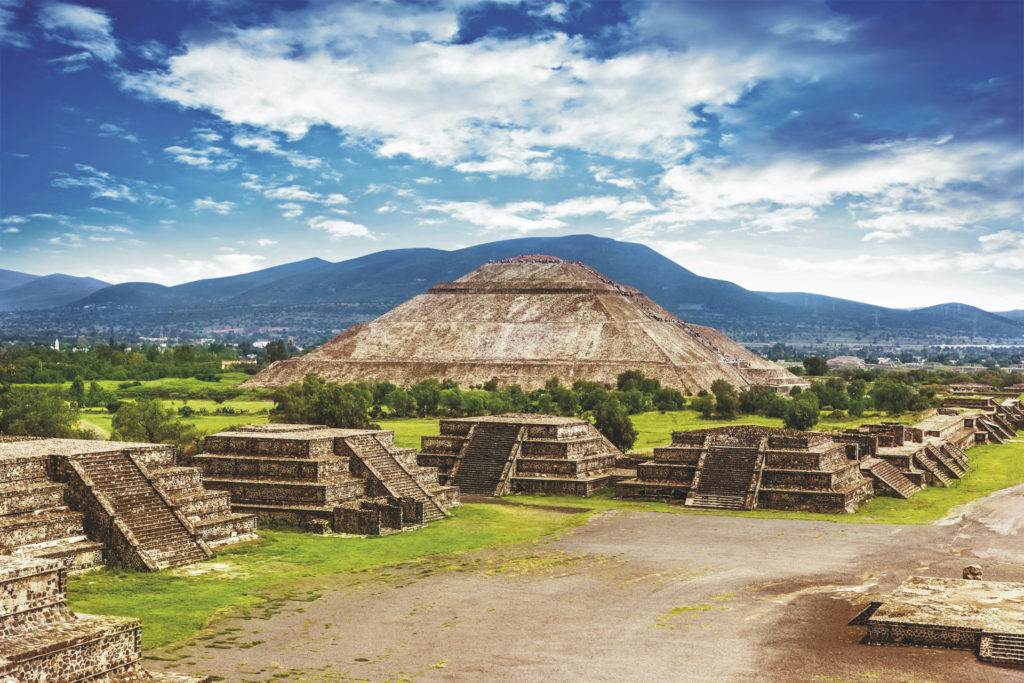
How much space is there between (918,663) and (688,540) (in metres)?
14.8

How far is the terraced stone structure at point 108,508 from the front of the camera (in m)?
28.2

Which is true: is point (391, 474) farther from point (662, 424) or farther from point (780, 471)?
point (662, 424)

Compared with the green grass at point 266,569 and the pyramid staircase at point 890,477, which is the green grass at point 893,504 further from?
the green grass at point 266,569

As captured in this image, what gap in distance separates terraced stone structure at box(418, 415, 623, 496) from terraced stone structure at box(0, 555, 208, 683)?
102ft

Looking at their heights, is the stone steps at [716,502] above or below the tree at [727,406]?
below

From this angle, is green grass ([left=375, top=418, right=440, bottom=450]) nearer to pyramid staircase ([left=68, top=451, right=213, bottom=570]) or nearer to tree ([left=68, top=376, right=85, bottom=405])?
pyramid staircase ([left=68, top=451, right=213, bottom=570])

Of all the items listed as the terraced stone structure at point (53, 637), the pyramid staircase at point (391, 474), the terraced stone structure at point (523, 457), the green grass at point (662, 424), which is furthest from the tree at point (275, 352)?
the terraced stone structure at point (53, 637)

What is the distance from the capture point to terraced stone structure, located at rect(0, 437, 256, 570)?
28.2m

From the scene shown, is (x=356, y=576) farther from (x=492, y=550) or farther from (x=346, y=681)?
(x=346, y=681)

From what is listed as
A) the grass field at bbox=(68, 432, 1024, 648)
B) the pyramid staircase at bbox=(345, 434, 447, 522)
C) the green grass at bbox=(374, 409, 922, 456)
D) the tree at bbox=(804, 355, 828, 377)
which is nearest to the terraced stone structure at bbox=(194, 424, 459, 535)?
the pyramid staircase at bbox=(345, 434, 447, 522)

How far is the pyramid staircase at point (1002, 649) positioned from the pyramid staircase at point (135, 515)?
22.5 meters

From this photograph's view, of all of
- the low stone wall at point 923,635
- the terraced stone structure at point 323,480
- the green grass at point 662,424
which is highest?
the terraced stone structure at point 323,480

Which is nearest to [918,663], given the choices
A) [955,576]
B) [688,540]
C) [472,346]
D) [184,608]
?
[955,576]

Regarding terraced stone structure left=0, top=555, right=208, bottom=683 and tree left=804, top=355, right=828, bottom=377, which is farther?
tree left=804, top=355, right=828, bottom=377
